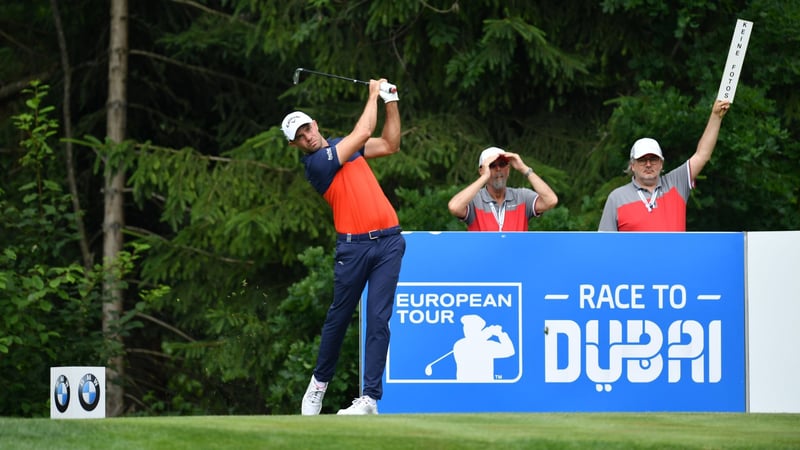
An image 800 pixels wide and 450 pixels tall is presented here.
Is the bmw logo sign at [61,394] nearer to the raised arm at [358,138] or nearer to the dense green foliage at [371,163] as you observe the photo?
the raised arm at [358,138]

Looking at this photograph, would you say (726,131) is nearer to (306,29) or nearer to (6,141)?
(306,29)

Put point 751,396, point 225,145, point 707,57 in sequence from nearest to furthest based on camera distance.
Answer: point 751,396 < point 707,57 < point 225,145

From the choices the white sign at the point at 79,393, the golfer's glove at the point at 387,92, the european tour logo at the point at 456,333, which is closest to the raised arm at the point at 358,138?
the golfer's glove at the point at 387,92

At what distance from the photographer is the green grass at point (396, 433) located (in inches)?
249

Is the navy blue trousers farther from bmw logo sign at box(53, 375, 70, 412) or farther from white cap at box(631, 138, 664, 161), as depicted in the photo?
white cap at box(631, 138, 664, 161)

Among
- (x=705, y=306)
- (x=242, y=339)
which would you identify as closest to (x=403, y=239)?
(x=705, y=306)

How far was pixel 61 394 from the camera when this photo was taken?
26.1 feet

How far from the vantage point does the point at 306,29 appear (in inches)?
570

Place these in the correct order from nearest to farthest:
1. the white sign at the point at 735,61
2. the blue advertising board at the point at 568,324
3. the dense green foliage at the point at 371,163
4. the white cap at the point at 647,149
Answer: the blue advertising board at the point at 568,324, the white cap at the point at 647,149, the white sign at the point at 735,61, the dense green foliage at the point at 371,163

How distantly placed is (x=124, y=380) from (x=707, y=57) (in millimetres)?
6529

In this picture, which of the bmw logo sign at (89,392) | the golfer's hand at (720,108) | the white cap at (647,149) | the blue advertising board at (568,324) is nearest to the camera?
the bmw logo sign at (89,392)

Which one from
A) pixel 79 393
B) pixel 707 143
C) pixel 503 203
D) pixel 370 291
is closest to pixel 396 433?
pixel 370 291

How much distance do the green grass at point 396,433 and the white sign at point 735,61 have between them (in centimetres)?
305

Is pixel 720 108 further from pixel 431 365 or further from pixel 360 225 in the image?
pixel 360 225
